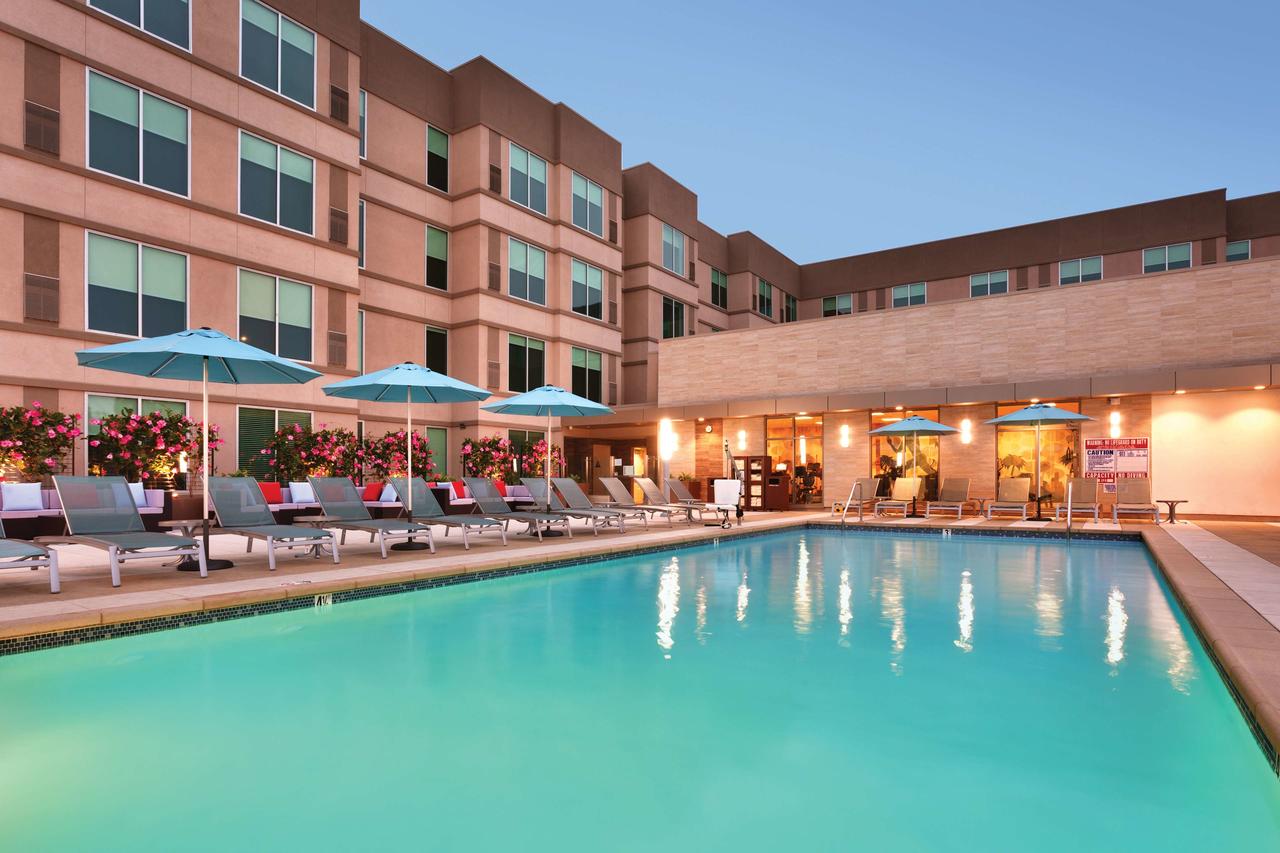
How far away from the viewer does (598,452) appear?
2942cm

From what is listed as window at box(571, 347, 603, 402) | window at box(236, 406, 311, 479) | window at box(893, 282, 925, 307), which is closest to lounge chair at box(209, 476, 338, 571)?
window at box(236, 406, 311, 479)

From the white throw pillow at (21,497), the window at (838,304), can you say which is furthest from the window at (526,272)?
the window at (838,304)

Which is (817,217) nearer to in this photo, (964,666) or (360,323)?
(360,323)

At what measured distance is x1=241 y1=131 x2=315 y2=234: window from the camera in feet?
55.1

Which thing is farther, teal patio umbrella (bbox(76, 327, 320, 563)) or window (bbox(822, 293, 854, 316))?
window (bbox(822, 293, 854, 316))

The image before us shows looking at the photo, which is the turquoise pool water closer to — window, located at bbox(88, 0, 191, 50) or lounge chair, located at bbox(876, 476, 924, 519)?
lounge chair, located at bbox(876, 476, 924, 519)

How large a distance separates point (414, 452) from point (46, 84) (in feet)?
33.5

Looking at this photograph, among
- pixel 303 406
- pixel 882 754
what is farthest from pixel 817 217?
pixel 882 754

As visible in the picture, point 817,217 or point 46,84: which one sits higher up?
point 817,217

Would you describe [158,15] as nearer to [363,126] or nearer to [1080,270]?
[363,126]

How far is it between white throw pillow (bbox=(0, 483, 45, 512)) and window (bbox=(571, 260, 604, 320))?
58.7 ft

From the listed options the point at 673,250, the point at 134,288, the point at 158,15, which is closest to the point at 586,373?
the point at 673,250

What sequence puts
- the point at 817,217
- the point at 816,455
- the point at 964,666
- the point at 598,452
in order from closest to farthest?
1. the point at 964,666
2. the point at 816,455
3. the point at 598,452
4. the point at 817,217

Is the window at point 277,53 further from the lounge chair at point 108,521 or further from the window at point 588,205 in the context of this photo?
the lounge chair at point 108,521
